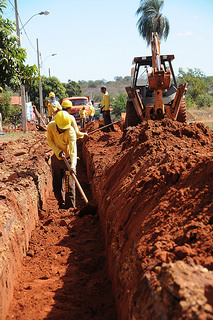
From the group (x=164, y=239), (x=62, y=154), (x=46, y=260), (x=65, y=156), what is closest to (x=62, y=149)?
(x=65, y=156)

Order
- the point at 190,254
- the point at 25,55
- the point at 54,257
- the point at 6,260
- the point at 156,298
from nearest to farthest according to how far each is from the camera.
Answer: the point at 156,298 < the point at 190,254 < the point at 6,260 < the point at 54,257 < the point at 25,55

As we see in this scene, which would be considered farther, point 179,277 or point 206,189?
point 206,189

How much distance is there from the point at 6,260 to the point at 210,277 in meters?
2.82

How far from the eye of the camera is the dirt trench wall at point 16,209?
13.8 ft

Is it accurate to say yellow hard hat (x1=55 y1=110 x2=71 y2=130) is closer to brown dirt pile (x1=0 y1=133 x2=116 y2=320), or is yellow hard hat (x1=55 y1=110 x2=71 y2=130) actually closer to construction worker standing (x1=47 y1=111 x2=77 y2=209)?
construction worker standing (x1=47 y1=111 x2=77 y2=209)

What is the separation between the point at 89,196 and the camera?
8.95m

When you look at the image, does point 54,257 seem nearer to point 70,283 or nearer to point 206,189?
point 70,283

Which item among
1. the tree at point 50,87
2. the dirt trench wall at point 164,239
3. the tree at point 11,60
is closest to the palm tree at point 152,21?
the tree at point 50,87

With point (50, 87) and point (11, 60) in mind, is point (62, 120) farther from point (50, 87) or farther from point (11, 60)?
point (50, 87)

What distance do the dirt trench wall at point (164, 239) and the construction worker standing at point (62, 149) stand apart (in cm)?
199

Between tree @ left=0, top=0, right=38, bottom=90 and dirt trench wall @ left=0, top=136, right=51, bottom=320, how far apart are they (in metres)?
2.20

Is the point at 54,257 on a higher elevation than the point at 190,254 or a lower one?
lower

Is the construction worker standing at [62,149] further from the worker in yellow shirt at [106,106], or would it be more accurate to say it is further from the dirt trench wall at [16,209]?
the worker in yellow shirt at [106,106]

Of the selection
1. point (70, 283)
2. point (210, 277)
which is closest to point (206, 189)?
point (210, 277)
